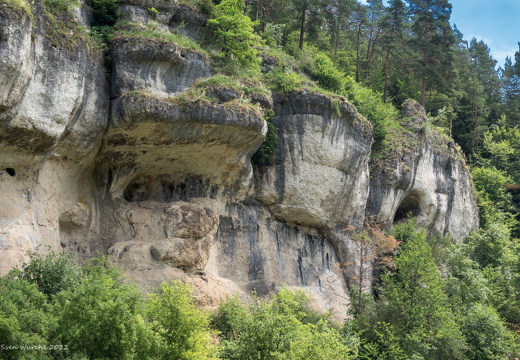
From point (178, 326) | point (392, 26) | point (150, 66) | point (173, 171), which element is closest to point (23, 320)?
point (178, 326)

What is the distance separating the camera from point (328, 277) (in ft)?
87.6

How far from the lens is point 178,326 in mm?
14852

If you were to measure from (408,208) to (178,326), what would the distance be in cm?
2129

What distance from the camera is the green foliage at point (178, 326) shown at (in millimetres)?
14511

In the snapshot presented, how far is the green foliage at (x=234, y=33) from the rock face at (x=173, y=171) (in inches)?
49.3

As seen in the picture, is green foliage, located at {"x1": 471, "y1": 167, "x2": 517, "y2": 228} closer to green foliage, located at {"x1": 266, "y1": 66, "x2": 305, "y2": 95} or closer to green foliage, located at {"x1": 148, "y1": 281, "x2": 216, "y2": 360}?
green foliage, located at {"x1": 266, "y1": 66, "x2": 305, "y2": 95}

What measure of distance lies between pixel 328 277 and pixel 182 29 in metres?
12.8

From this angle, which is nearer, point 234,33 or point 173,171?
point 173,171

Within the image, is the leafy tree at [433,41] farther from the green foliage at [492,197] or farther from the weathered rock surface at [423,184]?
the green foliage at [492,197]

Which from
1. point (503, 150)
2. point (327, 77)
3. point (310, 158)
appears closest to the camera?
point (310, 158)

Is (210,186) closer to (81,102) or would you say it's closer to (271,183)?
(271,183)

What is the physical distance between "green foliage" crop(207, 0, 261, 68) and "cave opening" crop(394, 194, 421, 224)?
12683 millimetres

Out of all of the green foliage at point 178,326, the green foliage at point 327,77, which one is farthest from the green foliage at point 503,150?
the green foliage at point 178,326

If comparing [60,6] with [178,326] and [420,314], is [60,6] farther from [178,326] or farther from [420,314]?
[420,314]
